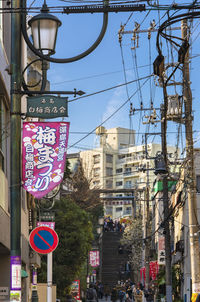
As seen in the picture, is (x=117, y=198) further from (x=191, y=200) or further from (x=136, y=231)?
(x=191, y=200)

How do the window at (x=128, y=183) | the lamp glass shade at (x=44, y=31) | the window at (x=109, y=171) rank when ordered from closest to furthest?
the lamp glass shade at (x=44, y=31) → the window at (x=128, y=183) → the window at (x=109, y=171)

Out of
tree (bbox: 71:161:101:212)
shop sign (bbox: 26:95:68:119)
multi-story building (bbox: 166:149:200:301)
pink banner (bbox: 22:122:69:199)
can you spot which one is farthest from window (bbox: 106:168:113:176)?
shop sign (bbox: 26:95:68:119)

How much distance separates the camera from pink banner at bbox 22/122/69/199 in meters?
9.13

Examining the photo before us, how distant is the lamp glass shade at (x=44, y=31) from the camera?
8523 mm

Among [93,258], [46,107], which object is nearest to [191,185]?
[46,107]

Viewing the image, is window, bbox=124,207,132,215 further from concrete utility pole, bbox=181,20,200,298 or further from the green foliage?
concrete utility pole, bbox=181,20,200,298

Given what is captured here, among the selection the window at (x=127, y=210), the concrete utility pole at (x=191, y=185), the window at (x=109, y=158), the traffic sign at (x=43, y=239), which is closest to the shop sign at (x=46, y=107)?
the traffic sign at (x=43, y=239)

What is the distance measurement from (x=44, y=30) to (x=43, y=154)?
211cm

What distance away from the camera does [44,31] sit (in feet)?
28.0

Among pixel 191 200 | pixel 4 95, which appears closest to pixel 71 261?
pixel 191 200

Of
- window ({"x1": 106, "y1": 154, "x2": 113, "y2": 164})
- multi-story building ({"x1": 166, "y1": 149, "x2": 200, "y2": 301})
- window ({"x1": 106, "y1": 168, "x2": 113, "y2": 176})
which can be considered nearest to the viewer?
multi-story building ({"x1": 166, "y1": 149, "x2": 200, "y2": 301})

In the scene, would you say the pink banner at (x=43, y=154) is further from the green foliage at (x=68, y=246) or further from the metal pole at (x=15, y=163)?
the green foliage at (x=68, y=246)

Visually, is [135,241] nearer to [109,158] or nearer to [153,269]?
[153,269]

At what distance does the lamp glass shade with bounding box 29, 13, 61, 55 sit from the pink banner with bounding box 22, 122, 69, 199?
1519mm
